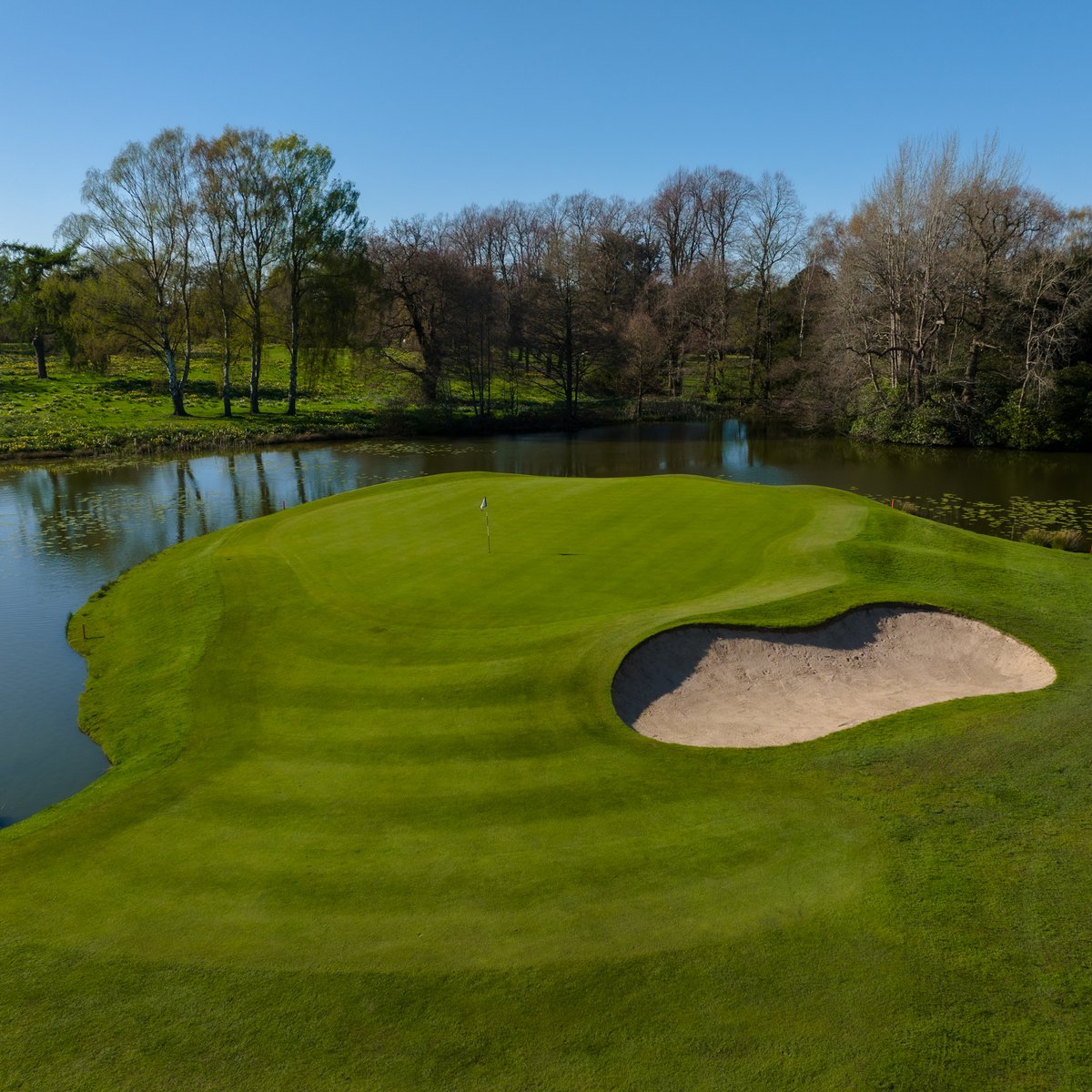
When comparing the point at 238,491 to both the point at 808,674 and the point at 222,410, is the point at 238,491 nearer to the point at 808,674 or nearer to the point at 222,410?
the point at 222,410

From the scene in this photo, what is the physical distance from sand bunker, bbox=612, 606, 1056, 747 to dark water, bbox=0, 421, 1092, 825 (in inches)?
411

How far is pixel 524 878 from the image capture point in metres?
8.98

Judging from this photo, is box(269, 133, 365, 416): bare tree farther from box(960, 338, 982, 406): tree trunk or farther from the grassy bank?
box(960, 338, 982, 406): tree trunk

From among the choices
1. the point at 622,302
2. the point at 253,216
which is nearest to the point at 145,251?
the point at 253,216

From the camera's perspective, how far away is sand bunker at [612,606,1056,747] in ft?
46.3

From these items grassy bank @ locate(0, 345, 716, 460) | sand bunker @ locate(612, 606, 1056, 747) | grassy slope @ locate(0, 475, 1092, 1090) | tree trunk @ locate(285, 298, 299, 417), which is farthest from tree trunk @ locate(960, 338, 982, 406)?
tree trunk @ locate(285, 298, 299, 417)

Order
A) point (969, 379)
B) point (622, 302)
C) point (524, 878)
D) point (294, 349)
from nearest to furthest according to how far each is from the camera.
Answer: point (524, 878), point (969, 379), point (294, 349), point (622, 302)

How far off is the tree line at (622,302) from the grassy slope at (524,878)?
138ft

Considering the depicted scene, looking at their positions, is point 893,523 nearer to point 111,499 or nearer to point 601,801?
point 601,801

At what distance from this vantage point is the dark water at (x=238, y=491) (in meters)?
15.6

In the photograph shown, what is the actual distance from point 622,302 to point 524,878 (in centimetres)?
7941

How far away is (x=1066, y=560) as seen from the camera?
2186 centimetres

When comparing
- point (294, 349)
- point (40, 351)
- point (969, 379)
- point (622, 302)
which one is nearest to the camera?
point (969, 379)

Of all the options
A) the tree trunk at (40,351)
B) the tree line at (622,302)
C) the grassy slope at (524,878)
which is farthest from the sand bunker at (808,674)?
the tree trunk at (40,351)
